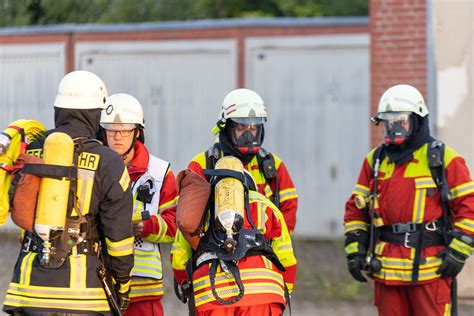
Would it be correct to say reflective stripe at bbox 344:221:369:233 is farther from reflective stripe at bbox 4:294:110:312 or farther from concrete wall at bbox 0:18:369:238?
concrete wall at bbox 0:18:369:238

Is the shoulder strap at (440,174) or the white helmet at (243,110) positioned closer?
the shoulder strap at (440,174)

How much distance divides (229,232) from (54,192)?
3.13 ft

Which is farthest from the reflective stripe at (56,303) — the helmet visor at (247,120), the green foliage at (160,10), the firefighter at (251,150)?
the green foliage at (160,10)

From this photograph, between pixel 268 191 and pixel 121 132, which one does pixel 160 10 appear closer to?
pixel 268 191

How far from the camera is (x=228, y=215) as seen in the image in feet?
18.2

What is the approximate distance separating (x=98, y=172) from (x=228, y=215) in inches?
28.5

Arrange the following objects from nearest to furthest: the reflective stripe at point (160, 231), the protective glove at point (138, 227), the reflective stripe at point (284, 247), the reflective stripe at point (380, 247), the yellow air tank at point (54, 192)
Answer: the yellow air tank at point (54, 192) < the reflective stripe at point (284, 247) < the protective glove at point (138, 227) < the reflective stripe at point (160, 231) < the reflective stripe at point (380, 247)

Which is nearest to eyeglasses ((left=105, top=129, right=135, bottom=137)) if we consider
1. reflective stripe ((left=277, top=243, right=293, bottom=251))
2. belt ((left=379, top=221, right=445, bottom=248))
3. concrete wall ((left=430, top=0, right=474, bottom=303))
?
reflective stripe ((left=277, top=243, right=293, bottom=251))

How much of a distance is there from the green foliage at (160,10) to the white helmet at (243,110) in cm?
953

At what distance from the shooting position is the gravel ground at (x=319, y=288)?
10250mm

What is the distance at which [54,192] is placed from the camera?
17.7 feet

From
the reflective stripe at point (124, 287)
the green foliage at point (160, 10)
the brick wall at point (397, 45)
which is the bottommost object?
the reflective stripe at point (124, 287)

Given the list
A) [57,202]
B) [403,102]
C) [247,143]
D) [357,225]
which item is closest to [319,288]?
[357,225]

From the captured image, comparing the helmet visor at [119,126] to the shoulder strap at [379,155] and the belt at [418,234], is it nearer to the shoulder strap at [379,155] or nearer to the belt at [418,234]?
the shoulder strap at [379,155]
